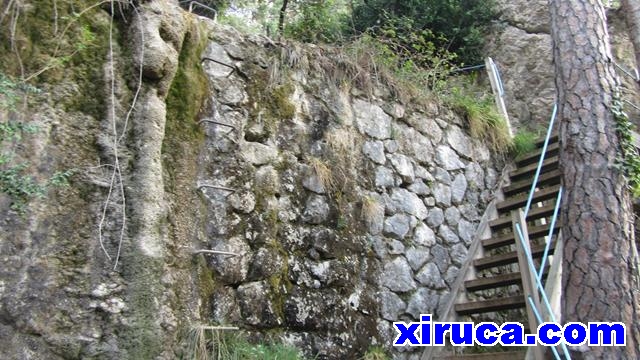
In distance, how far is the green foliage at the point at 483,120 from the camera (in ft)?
16.3

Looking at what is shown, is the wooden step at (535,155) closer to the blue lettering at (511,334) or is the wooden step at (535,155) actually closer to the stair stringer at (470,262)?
the stair stringer at (470,262)

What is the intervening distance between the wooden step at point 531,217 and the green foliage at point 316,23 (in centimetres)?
230

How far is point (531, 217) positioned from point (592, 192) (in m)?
1.54

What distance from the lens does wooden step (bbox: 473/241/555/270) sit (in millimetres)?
4078

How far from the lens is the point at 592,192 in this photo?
299 centimetres

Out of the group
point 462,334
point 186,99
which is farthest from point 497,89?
point 186,99

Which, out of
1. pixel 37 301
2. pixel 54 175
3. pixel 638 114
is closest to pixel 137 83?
pixel 54 175

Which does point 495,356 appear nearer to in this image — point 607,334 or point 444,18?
point 607,334

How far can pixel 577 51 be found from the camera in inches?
133

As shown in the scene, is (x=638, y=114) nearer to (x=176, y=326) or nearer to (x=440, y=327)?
(x=440, y=327)

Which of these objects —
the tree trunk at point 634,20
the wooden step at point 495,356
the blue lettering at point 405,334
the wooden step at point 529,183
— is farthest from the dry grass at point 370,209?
the tree trunk at point 634,20

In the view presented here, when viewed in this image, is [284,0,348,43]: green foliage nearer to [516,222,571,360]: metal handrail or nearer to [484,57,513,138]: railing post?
[484,57,513,138]: railing post

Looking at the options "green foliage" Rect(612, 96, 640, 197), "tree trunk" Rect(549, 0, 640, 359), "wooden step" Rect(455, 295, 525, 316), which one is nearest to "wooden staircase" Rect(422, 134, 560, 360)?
"wooden step" Rect(455, 295, 525, 316)

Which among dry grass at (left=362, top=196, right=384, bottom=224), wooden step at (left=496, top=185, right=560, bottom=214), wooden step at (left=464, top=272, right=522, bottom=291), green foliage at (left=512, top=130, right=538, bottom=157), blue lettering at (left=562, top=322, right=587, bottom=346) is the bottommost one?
blue lettering at (left=562, top=322, right=587, bottom=346)
